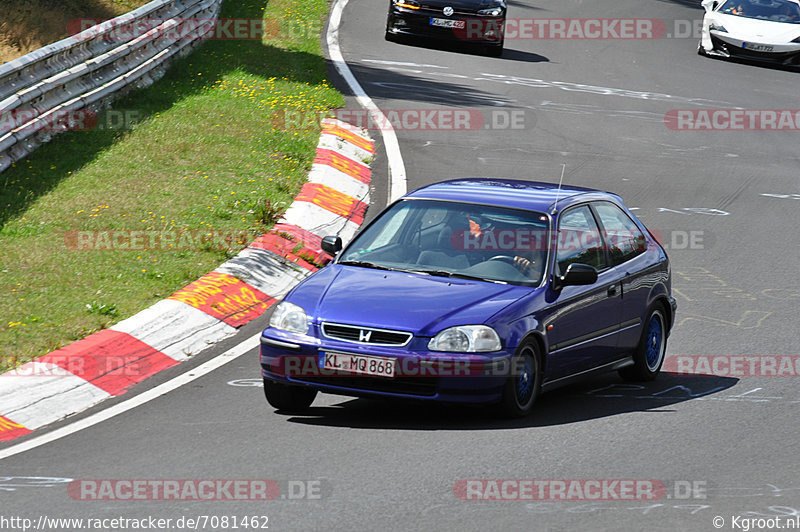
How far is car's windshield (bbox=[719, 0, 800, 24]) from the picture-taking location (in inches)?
1104

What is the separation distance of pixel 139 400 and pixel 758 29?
72.9 ft

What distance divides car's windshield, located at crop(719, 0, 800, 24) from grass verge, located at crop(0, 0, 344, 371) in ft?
40.3

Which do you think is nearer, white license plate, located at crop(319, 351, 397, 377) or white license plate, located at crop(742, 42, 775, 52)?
white license plate, located at crop(319, 351, 397, 377)

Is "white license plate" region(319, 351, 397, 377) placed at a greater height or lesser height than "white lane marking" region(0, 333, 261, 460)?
greater

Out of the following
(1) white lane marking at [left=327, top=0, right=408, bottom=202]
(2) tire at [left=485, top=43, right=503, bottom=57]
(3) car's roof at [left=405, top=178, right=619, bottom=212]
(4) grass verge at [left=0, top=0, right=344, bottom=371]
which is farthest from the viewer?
(2) tire at [left=485, top=43, right=503, bottom=57]

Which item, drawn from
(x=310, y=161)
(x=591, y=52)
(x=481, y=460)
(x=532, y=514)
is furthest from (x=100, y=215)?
(x=591, y=52)

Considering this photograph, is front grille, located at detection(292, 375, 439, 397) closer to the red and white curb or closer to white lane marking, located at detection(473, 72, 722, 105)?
the red and white curb

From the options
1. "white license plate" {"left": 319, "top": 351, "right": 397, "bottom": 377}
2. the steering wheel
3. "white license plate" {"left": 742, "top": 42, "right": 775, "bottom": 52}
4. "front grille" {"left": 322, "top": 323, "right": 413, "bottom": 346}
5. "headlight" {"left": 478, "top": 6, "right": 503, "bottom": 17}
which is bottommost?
"white license plate" {"left": 319, "top": 351, "right": 397, "bottom": 377}

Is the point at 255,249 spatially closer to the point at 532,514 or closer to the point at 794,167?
the point at 532,514

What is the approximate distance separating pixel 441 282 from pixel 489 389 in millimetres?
893

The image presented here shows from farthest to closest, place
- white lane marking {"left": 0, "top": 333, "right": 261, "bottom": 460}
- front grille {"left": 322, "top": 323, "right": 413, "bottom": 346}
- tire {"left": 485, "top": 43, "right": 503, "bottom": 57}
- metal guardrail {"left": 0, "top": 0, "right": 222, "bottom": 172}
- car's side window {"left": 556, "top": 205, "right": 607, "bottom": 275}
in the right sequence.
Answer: tire {"left": 485, "top": 43, "right": 503, "bottom": 57}
metal guardrail {"left": 0, "top": 0, "right": 222, "bottom": 172}
car's side window {"left": 556, "top": 205, "right": 607, "bottom": 275}
front grille {"left": 322, "top": 323, "right": 413, "bottom": 346}
white lane marking {"left": 0, "top": 333, "right": 261, "bottom": 460}

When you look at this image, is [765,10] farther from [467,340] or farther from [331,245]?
[467,340]

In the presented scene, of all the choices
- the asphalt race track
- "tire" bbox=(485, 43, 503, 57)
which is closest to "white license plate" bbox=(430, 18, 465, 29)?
"tire" bbox=(485, 43, 503, 57)

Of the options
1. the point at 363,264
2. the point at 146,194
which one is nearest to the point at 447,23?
the point at 146,194
